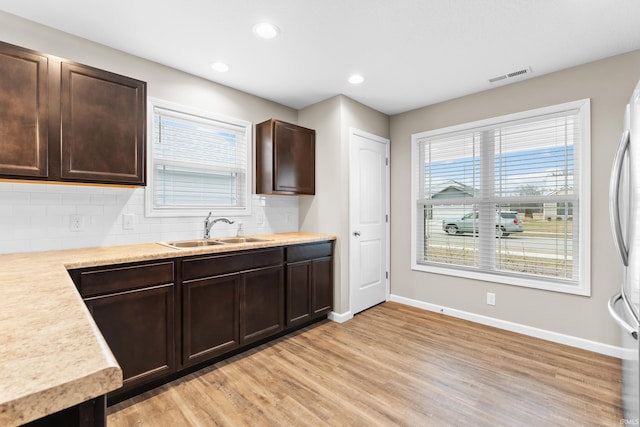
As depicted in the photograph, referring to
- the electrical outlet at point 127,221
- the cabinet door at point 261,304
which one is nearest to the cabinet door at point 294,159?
→ the cabinet door at point 261,304

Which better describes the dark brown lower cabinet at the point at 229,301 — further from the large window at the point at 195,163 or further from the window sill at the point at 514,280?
the window sill at the point at 514,280

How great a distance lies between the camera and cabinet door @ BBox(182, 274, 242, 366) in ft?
7.22

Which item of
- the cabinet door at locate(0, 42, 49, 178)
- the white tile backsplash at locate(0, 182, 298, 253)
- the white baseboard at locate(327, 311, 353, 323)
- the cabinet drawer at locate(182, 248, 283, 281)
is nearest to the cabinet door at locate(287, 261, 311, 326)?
the cabinet drawer at locate(182, 248, 283, 281)

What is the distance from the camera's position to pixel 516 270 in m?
3.12

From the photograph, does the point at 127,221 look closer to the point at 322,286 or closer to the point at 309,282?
the point at 309,282

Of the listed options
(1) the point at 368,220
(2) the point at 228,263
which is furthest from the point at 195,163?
(1) the point at 368,220

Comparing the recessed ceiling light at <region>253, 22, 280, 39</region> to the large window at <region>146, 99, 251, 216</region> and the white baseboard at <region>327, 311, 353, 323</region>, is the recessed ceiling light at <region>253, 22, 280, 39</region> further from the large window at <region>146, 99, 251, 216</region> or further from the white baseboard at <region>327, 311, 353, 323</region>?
the white baseboard at <region>327, 311, 353, 323</region>

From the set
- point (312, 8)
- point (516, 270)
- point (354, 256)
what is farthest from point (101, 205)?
point (516, 270)

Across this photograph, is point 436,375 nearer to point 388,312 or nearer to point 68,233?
point 388,312

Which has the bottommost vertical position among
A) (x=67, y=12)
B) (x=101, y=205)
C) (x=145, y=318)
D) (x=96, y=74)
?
(x=145, y=318)

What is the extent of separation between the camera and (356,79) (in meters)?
2.99

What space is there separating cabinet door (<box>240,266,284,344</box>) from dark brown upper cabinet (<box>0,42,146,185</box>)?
3.85ft

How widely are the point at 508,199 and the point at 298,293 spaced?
2331 millimetres

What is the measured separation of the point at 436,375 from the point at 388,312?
137cm
